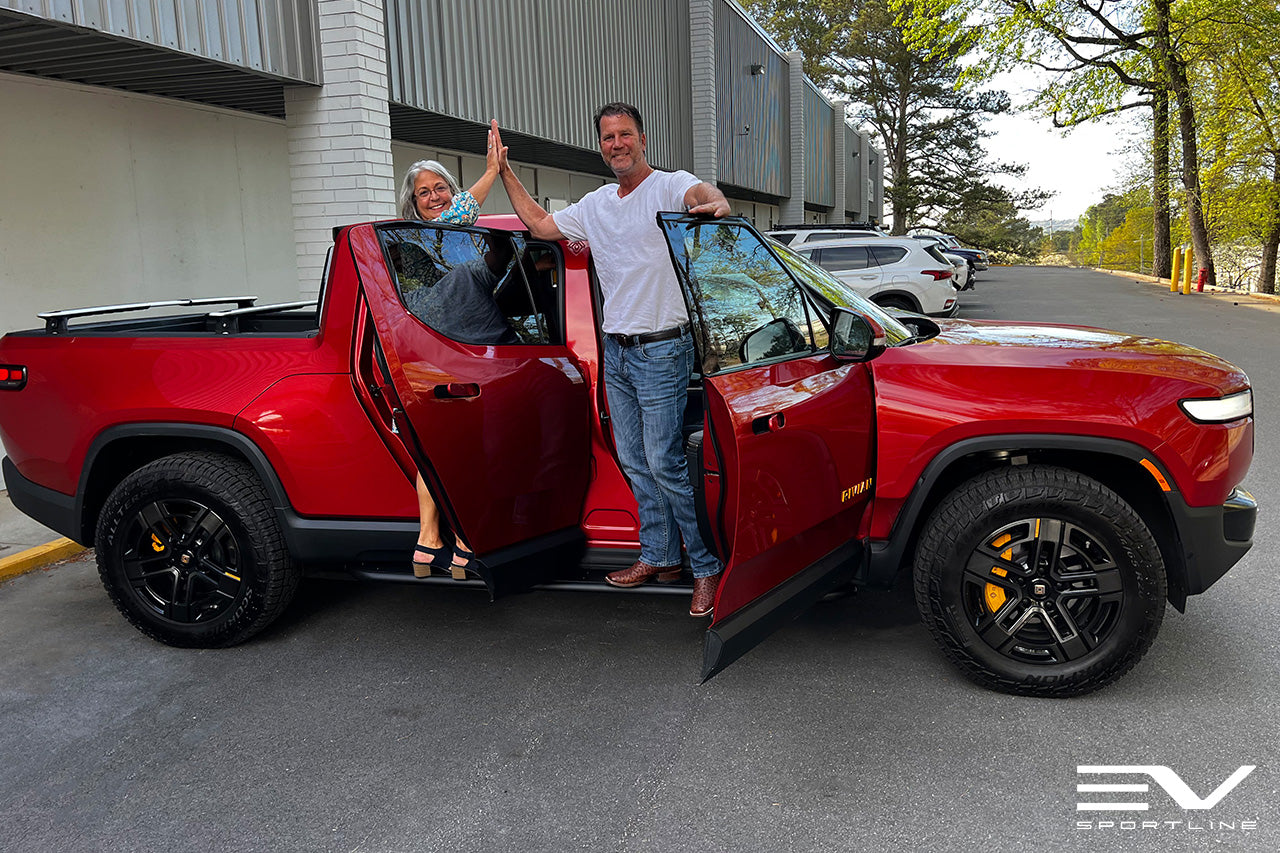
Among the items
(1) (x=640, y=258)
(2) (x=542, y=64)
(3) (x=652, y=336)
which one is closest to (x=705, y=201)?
(1) (x=640, y=258)

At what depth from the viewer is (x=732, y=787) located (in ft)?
9.98

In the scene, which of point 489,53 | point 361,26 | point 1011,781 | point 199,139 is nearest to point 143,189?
point 199,139

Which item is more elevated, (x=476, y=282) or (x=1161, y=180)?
(x=1161, y=180)

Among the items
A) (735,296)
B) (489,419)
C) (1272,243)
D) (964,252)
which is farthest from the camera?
(964,252)

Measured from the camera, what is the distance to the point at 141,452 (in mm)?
4352

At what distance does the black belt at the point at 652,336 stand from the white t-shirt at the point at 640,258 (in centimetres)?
2

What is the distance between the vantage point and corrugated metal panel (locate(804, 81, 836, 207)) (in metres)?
37.2

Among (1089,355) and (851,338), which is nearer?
(851,338)

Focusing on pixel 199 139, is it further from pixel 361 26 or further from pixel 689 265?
pixel 689 265

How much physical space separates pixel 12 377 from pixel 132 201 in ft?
15.1

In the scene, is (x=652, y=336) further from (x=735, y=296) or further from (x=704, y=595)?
(x=704, y=595)

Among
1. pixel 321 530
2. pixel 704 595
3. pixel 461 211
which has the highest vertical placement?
pixel 461 211

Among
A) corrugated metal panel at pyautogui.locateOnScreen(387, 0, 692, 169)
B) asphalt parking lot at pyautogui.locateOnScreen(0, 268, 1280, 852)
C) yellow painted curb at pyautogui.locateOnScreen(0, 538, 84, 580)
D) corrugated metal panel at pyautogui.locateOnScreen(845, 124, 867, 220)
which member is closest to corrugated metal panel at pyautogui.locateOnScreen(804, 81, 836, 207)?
corrugated metal panel at pyautogui.locateOnScreen(845, 124, 867, 220)

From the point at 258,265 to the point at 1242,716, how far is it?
9.13 metres
